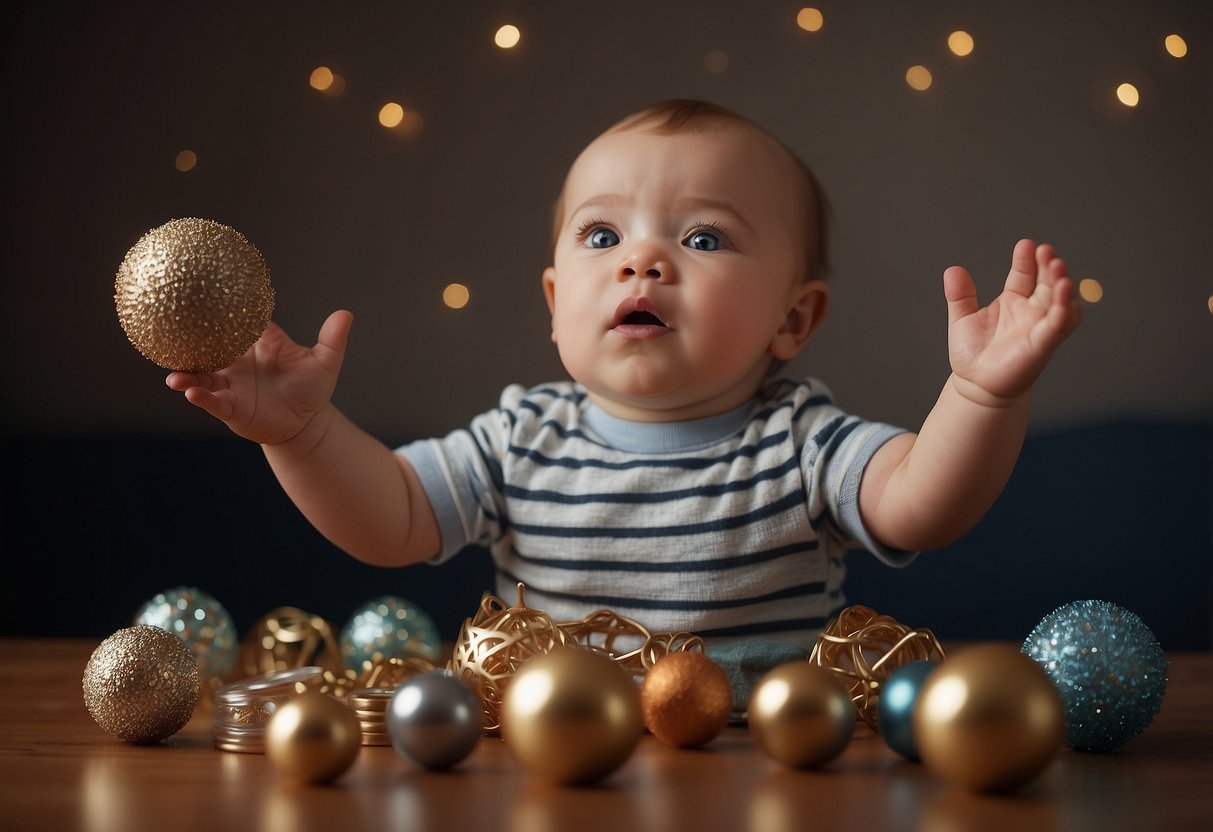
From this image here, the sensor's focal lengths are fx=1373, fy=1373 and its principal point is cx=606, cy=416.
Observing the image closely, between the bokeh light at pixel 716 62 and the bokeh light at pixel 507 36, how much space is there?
22cm

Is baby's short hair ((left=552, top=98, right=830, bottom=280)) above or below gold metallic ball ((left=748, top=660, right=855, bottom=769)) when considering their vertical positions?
above

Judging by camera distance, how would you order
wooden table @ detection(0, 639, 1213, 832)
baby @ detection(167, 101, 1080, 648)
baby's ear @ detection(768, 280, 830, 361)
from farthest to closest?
baby's ear @ detection(768, 280, 830, 361), baby @ detection(167, 101, 1080, 648), wooden table @ detection(0, 639, 1213, 832)

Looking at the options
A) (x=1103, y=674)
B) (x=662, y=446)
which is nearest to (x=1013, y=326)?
(x=1103, y=674)

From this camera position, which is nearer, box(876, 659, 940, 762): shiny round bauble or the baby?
box(876, 659, 940, 762): shiny round bauble

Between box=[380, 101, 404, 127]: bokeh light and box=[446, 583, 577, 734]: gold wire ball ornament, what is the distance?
89 centimetres

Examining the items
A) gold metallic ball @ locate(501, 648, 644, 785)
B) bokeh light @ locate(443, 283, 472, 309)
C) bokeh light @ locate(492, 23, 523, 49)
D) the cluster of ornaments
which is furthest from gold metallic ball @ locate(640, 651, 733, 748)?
bokeh light @ locate(492, 23, 523, 49)

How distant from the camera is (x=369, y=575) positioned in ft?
5.16

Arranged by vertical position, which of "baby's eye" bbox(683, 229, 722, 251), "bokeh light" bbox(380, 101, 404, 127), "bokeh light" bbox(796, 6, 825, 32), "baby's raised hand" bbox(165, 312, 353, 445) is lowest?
"baby's raised hand" bbox(165, 312, 353, 445)

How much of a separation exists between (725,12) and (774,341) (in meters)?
0.68

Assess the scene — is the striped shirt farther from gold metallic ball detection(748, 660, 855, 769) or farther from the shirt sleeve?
gold metallic ball detection(748, 660, 855, 769)

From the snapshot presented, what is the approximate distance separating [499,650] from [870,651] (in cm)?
24

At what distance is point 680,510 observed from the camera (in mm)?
953

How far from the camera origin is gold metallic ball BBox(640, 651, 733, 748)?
75 cm

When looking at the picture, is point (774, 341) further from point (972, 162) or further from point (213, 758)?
point (972, 162)
